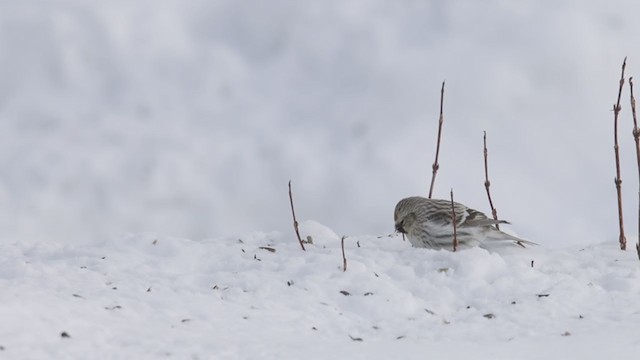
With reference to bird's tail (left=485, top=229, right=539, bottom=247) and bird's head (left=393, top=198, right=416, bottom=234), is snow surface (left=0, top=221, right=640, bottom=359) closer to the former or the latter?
bird's tail (left=485, top=229, right=539, bottom=247)

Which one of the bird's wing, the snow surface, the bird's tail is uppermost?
the bird's wing

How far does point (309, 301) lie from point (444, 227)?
1491 millimetres

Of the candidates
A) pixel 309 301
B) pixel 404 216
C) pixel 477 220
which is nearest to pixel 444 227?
pixel 477 220

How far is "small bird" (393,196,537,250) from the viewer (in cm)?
600

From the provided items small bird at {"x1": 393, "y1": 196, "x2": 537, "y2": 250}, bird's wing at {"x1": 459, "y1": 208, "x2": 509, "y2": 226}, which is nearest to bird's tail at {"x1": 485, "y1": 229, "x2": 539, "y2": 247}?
small bird at {"x1": 393, "y1": 196, "x2": 537, "y2": 250}

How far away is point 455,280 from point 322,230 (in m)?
1.55

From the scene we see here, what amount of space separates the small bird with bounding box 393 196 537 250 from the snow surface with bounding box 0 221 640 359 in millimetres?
123

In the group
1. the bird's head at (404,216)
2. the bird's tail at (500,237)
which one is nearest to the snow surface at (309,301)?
the bird's tail at (500,237)

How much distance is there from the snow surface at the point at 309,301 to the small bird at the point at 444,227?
0.12m

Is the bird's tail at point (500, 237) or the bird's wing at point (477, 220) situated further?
the bird's tail at point (500, 237)

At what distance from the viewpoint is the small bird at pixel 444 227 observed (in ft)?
19.7

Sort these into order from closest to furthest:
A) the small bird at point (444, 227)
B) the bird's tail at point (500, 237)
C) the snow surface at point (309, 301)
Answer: the snow surface at point (309, 301)
the small bird at point (444, 227)
the bird's tail at point (500, 237)

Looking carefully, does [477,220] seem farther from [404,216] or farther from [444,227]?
[404,216]

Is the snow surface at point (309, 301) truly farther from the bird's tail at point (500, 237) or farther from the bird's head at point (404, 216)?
the bird's head at point (404, 216)
